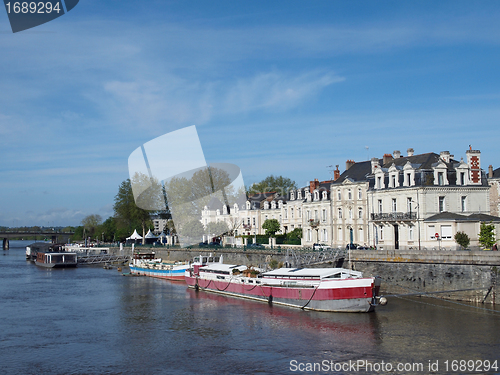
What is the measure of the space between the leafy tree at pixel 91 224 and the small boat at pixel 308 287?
375ft

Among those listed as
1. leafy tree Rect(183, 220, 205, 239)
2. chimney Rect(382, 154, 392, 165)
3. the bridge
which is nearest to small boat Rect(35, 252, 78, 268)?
leafy tree Rect(183, 220, 205, 239)

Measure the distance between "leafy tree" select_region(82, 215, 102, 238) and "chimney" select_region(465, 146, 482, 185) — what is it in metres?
123

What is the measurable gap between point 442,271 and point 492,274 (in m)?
3.90

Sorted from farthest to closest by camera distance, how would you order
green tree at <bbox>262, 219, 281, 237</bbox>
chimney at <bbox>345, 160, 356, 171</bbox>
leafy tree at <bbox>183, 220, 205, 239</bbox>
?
leafy tree at <bbox>183, 220, 205, 239</bbox> < green tree at <bbox>262, 219, 281, 237</bbox> < chimney at <bbox>345, 160, 356, 171</bbox>

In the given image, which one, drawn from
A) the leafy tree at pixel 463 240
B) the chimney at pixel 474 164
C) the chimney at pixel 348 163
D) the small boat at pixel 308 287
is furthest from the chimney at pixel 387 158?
the small boat at pixel 308 287

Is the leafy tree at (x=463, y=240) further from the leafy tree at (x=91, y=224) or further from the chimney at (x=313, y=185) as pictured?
the leafy tree at (x=91, y=224)

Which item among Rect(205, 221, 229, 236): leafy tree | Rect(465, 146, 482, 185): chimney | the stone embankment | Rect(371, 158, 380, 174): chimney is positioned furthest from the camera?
Rect(205, 221, 229, 236): leafy tree

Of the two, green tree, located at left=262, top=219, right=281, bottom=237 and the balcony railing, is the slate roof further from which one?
green tree, located at left=262, top=219, right=281, bottom=237

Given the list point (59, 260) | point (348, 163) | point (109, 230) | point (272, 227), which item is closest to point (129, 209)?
point (59, 260)

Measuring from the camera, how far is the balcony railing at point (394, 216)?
1955 inches

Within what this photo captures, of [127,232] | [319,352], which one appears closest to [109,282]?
[319,352]

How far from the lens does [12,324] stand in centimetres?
3275

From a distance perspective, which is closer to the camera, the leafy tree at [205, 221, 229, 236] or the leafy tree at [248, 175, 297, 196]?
the leafy tree at [205, 221, 229, 236]

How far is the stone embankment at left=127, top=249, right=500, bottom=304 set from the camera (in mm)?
36031
